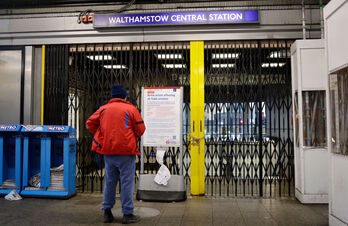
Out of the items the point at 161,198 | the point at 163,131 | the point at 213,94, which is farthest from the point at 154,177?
the point at 213,94

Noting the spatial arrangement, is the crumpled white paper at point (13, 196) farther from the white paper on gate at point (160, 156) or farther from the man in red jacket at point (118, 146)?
the white paper on gate at point (160, 156)

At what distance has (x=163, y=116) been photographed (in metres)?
5.56

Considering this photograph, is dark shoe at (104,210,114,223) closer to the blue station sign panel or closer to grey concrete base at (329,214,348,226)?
grey concrete base at (329,214,348,226)

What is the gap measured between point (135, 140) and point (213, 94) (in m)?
2.59

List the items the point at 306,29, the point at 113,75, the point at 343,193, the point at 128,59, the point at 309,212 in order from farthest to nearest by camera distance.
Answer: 1. the point at 128,59
2. the point at 113,75
3. the point at 306,29
4. the point at 309,212
5. the point at 343,193

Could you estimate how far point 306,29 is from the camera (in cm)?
612

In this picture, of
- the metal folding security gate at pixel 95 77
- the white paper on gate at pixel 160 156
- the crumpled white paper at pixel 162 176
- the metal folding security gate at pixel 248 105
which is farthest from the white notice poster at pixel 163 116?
the metal folding security gate at pixel 248 105

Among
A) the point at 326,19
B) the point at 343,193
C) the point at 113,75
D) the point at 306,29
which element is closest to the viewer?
the point at 343,193

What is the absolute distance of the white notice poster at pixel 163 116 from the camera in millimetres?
5496

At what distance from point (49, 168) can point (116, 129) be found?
8.30 feet

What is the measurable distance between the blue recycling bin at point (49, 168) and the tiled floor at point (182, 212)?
211mm

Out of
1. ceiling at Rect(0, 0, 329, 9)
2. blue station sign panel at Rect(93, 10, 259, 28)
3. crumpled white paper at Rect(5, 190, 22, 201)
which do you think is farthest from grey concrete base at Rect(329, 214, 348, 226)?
crumpled white paper at Rect(5, 190, 22, 201)

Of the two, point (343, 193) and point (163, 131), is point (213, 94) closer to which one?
point (163, 131)

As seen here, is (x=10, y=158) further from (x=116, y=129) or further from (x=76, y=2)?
(x=76, y=2)
